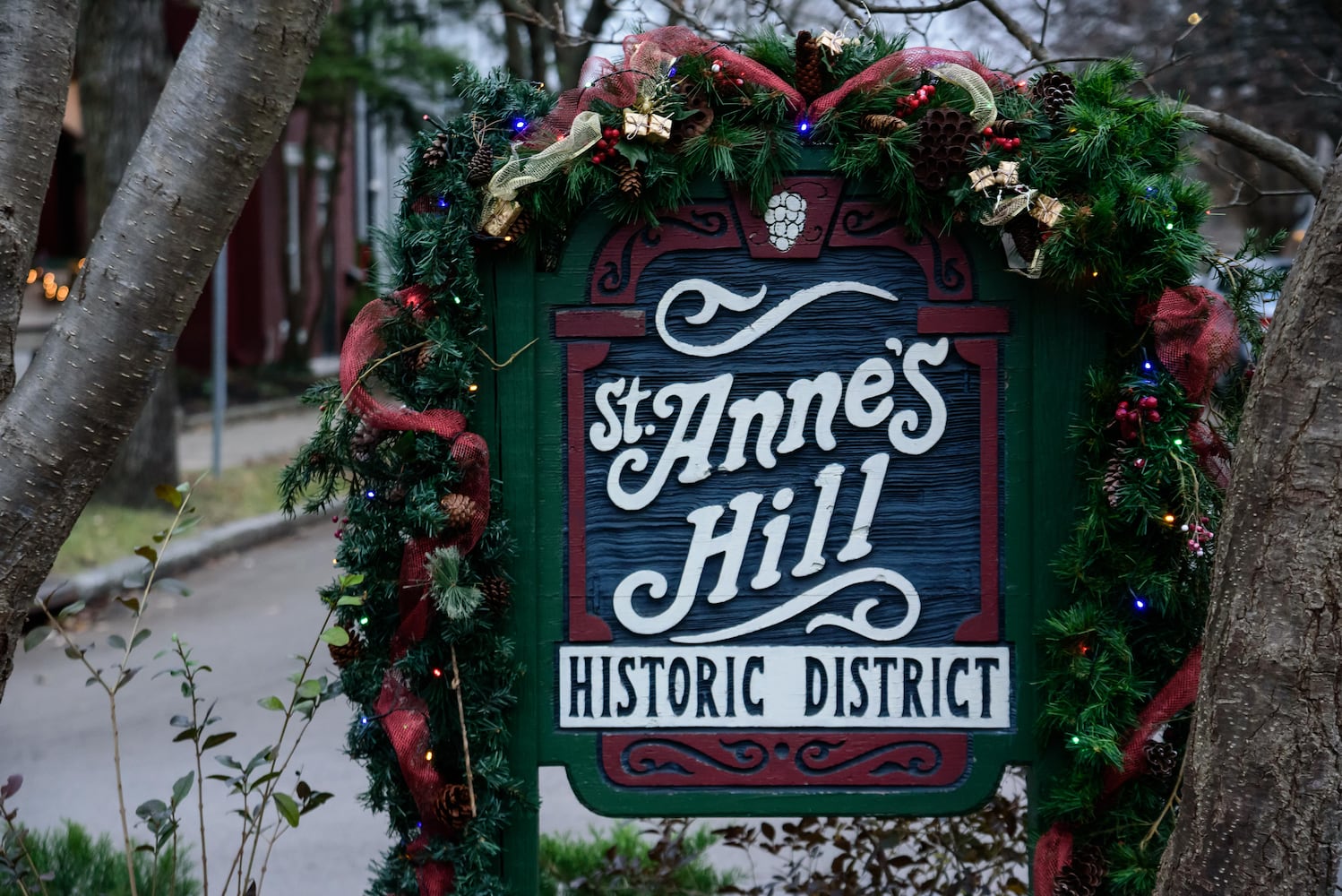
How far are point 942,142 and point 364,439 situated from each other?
1277 mm

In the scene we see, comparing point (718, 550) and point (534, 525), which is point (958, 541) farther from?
point (534, 525)

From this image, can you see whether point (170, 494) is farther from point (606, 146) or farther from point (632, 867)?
point (632, 867)

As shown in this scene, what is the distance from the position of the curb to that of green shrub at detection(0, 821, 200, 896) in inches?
99.5

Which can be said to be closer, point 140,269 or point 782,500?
point 140,269

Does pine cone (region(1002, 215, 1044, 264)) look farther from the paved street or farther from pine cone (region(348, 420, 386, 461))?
the paved street

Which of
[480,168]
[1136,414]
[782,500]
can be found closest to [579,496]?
[782,500]

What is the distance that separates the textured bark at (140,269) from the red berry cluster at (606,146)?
573 millimetres

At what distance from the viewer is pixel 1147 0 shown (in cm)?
1695

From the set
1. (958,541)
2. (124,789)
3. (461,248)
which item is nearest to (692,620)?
(958,541)

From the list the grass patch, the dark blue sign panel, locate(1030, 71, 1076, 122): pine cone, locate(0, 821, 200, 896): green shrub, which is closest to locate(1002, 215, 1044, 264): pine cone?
the dark blue sign panel

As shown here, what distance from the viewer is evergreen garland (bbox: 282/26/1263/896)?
2477 mm

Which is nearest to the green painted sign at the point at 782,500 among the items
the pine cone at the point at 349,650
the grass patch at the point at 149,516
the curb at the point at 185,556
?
the pine cone at the point at 349,650

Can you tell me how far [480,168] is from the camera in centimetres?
251

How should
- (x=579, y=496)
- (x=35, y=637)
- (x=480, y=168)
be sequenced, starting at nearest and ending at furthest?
(x=35, y=637)
(x=480, y=168)
(x=579, y=496)
